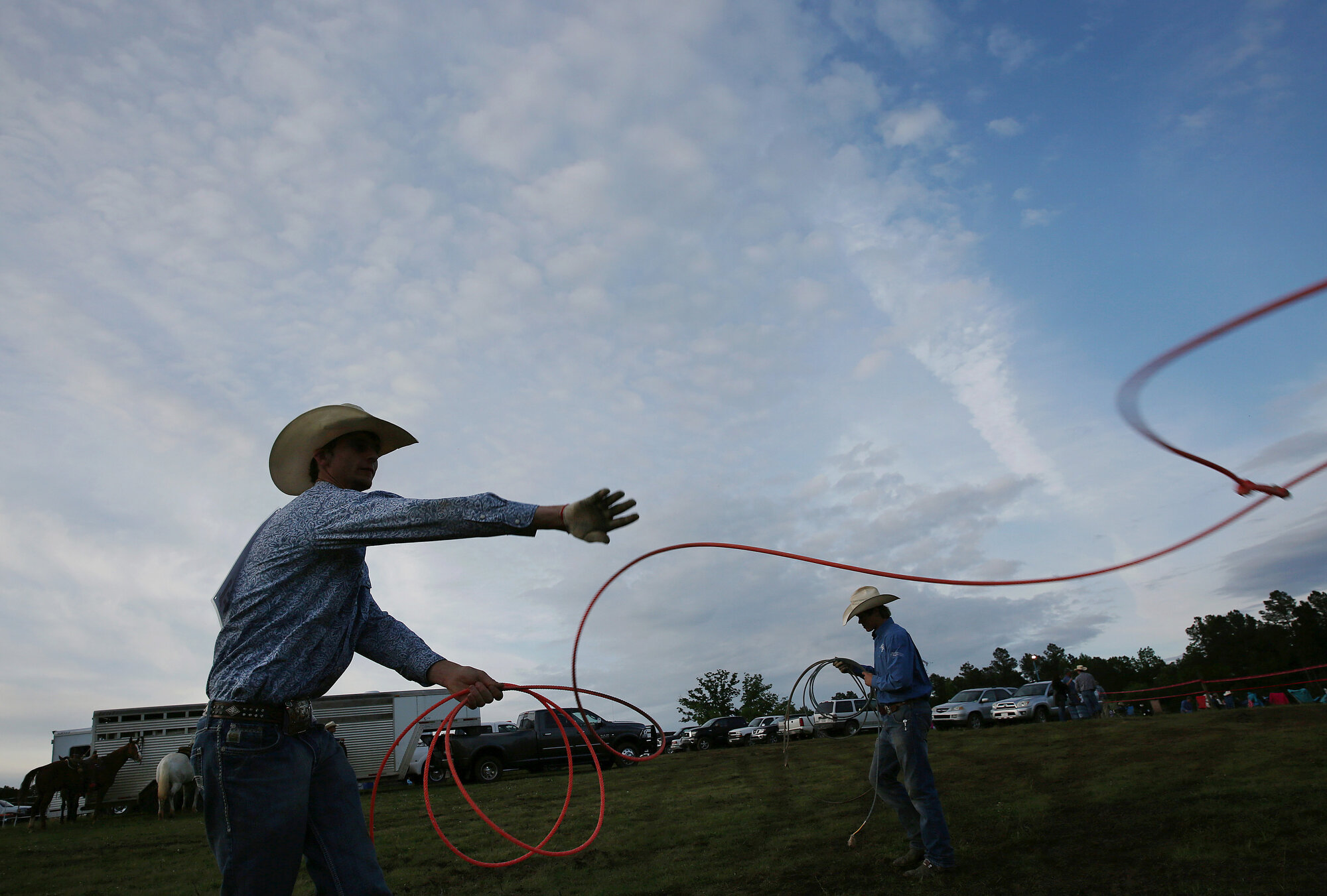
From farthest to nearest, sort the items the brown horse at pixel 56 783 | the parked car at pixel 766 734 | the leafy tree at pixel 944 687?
1. the leafy tree at pixel 944 687
2. the parked car at pixel 766 734
3. the brown horse at pixel 56 783

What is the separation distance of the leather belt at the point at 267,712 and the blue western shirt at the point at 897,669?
4.38 meters

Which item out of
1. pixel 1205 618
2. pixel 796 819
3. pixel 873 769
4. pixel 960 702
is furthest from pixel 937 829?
pixel 1205 618

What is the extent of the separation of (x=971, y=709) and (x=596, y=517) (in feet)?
87.9

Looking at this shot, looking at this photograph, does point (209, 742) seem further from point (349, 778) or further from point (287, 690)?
point (349, 778)

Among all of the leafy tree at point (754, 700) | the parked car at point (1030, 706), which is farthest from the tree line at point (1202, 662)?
the parked car at point (1030, 706)

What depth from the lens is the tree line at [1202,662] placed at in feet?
181

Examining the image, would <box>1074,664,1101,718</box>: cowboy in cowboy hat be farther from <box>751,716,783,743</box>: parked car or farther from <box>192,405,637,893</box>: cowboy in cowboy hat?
<box>192,405,637,893</box>: cowboy in cowboy hat

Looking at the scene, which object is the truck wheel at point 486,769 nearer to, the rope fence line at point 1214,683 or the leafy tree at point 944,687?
the rope fence line at point 1214,683

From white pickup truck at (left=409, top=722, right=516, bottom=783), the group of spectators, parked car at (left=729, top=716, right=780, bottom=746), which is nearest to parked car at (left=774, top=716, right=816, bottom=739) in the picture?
parked car at (left=729, top=716, right=780, bottom=746)

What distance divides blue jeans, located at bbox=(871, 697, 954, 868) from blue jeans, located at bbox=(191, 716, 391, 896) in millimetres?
4034

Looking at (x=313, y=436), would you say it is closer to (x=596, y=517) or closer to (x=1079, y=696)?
(x=596, y=517)

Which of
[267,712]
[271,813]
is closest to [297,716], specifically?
[267,712]

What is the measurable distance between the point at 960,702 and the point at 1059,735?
11.0m

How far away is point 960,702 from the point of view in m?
26.1
